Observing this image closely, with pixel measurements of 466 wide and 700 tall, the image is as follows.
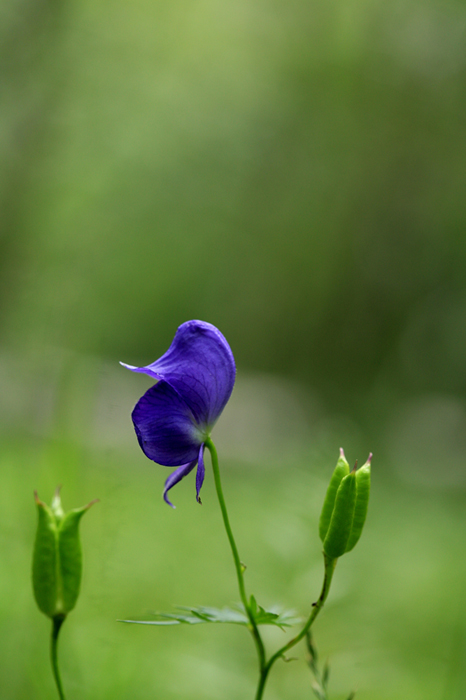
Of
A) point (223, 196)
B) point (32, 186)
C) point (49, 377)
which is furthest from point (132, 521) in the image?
point (223, 196)

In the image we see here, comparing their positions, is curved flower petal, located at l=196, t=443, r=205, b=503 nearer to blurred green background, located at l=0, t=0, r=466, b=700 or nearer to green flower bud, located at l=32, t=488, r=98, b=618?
green flower bud, located at l=32, t=488, r=98, b=618

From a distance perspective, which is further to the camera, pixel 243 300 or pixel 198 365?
pixel 243 300

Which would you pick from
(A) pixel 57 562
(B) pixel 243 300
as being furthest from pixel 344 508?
(B) pixel 243 300

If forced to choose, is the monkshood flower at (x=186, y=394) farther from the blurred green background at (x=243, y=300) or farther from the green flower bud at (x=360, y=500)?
the blurred green background at (x=243, y=300)

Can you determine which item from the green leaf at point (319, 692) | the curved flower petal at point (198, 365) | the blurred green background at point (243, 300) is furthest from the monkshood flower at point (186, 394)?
the blurred green background at point (243, 300)

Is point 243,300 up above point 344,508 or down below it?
below

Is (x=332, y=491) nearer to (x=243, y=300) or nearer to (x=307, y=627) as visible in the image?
(x=307, y=627)
